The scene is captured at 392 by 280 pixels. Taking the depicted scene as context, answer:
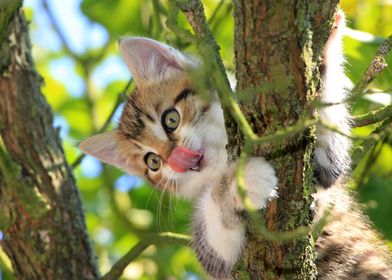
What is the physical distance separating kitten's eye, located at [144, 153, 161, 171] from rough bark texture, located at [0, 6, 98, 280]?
1.24 ft

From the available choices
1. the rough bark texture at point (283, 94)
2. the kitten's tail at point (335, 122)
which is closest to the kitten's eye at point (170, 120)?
the kitten's tail at point (335, 122)

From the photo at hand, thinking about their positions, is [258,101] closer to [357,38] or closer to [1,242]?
[357,38]

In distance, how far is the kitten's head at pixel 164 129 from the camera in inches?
112

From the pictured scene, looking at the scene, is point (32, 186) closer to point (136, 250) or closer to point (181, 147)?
point (136, 250)

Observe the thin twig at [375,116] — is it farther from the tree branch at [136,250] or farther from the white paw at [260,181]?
the tree branch at [136,250]

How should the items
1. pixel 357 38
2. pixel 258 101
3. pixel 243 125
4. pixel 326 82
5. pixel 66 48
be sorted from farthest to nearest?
pixel 66 48
pixel 357 38
pixel 326 82
pixel 258 101
pixel 243 125

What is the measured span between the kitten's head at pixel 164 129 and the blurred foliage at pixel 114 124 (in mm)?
166

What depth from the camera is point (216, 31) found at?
11.6 feet

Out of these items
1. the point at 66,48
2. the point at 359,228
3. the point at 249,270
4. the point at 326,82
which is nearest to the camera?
the point at 249,270

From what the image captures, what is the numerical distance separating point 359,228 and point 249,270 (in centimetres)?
105

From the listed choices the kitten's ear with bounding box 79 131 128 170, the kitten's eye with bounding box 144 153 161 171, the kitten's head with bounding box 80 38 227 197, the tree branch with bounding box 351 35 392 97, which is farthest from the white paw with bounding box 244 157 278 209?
the kitten's ear with bounding box 79 131 128 170

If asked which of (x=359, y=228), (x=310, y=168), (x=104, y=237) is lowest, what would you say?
(x=104, y=237)

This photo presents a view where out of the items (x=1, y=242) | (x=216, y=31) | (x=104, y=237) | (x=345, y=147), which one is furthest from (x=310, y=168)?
(x=104, y=237)

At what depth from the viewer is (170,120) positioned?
3.11 m
